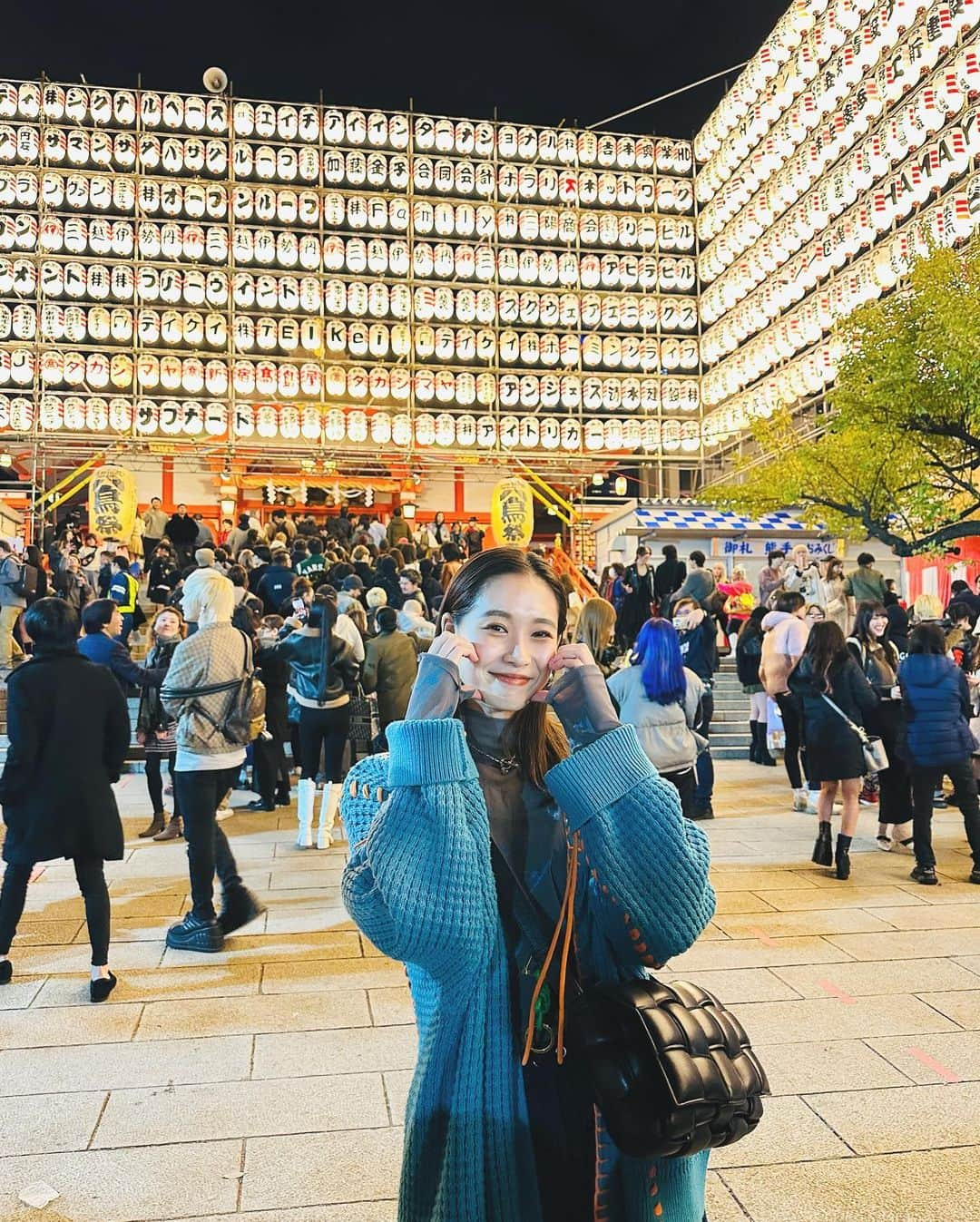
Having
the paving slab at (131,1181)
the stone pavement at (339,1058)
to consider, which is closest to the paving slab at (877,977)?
the stone pavement at (339,1058)

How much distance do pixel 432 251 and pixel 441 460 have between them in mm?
5118

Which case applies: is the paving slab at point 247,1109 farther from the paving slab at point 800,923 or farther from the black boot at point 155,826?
the black boot at point 155,826

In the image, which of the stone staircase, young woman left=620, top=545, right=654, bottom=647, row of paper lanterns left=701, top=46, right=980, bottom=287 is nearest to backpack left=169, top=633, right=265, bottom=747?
the stone staircase

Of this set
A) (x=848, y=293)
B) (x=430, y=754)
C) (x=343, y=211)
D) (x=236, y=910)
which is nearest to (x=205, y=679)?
(x=236, y=910)

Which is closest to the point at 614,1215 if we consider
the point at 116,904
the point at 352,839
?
the point at 352,839

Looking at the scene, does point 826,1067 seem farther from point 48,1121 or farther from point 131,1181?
point 48,1121

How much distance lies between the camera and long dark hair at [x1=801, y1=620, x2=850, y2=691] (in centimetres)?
643

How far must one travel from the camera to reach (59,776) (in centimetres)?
441

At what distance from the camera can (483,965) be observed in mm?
1499

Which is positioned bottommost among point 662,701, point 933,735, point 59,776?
point 933,735

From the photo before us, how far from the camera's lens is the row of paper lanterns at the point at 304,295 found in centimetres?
2197

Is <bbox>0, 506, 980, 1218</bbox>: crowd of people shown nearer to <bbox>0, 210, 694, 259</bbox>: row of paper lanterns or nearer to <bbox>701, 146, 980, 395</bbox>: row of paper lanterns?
<bbox>701, 146, 980, 395</bbox>: row of paper lanterns

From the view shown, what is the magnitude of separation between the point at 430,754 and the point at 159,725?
642 cm

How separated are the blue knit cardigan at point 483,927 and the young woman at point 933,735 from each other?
17.5 ft
